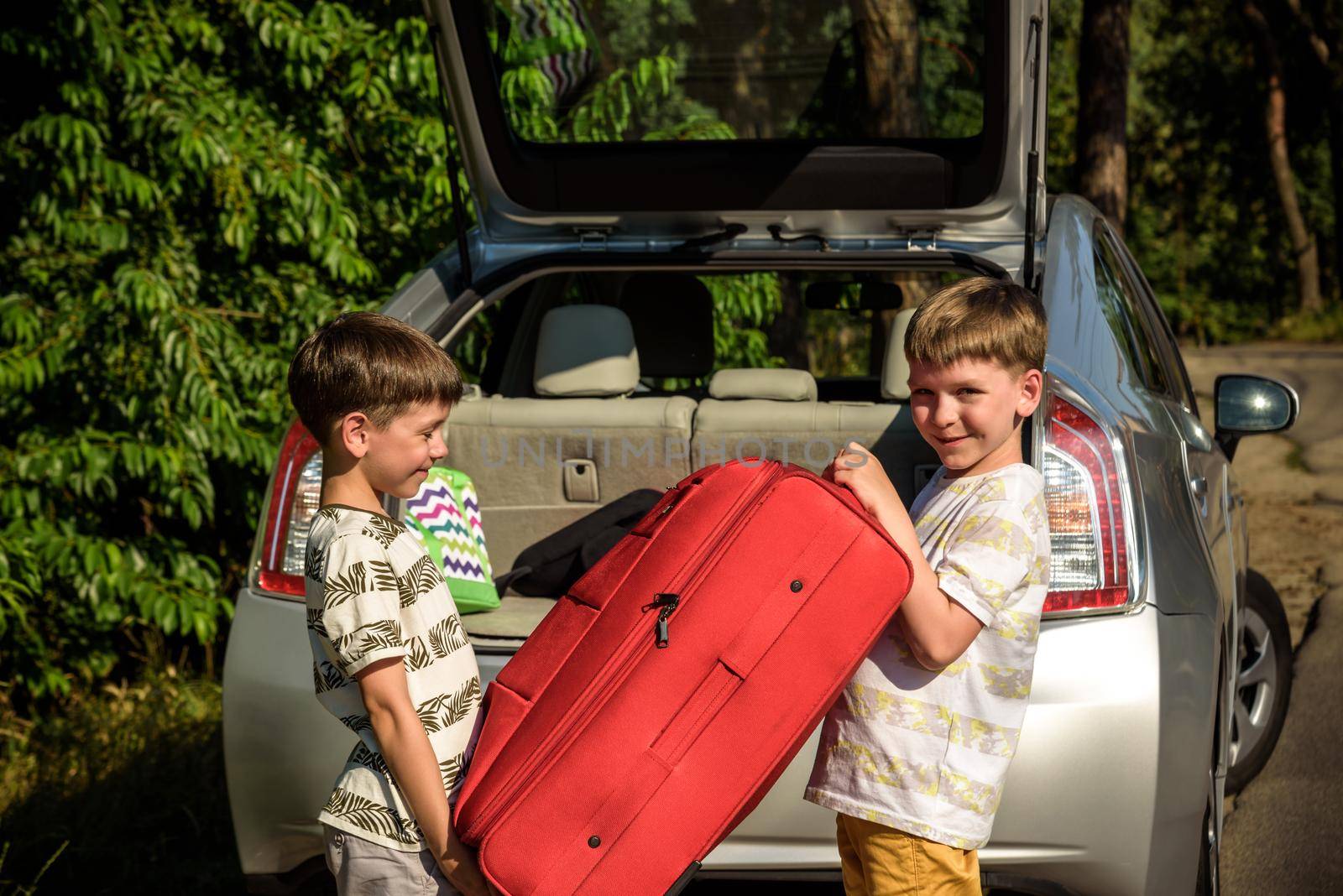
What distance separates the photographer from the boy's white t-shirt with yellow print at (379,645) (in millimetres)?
1671

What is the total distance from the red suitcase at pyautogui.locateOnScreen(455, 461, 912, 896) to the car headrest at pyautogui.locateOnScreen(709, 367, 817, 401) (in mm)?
1727

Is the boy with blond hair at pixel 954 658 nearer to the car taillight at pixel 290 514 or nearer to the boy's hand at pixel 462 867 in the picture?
the boy's hand at pixel 462 867

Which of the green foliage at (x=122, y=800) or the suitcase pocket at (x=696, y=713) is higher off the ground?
the suitcase pocket at (x=696, y=713)

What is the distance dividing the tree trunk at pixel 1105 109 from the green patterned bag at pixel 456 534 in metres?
6.80

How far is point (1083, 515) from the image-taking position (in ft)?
7.96

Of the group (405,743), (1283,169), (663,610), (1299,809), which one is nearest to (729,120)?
(663,610)

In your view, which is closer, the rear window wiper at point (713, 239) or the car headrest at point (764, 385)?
the rear window wiper at point (713, 239)

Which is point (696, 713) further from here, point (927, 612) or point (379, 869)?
point (379, 869)

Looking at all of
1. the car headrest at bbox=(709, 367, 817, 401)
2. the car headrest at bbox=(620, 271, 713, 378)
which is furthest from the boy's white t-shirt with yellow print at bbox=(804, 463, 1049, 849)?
the car headrest at bbox=(620, 271, 713, 378)

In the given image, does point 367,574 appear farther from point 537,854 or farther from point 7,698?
point 7,698

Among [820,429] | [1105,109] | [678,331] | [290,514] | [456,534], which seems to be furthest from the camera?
[1105,109]

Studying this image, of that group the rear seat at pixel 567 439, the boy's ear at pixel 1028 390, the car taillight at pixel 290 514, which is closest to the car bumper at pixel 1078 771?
the car taillight at pixel 290 514

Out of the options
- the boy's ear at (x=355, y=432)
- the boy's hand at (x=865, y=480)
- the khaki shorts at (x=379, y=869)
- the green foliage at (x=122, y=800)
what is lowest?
the green foliage at (x=122, y=800)

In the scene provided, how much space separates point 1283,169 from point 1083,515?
936 inches
